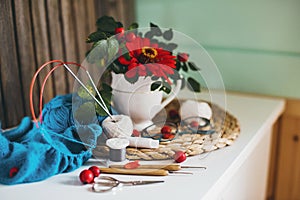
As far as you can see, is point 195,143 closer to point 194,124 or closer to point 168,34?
point 194,124

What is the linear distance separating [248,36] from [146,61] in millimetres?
511

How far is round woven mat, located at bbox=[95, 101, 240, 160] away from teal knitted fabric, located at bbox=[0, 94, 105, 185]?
0.05 metres

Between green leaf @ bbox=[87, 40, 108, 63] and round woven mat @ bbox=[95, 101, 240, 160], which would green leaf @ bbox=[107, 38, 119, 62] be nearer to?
green leaf @ bbox=[87, 40, 108, 63]

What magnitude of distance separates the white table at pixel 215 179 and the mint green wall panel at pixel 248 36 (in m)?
0.13

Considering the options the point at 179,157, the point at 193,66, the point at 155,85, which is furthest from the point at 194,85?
the point at 179,157

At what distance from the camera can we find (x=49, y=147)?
93 cm

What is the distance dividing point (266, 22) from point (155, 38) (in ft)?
1.45

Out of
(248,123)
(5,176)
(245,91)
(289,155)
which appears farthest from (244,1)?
(5,176)

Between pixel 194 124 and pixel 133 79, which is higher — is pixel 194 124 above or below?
below

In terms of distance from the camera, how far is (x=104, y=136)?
97 centimetres

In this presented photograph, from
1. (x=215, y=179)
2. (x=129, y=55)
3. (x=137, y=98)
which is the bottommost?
(x=215, y=179)

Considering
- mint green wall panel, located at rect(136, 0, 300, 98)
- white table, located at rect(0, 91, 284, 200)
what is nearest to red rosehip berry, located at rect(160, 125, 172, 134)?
white table, located at rect(0, 91, 284, 200)

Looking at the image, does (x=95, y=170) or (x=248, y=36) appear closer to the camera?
(x=95, y=170)

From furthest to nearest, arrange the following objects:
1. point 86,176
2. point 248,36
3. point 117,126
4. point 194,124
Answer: point 248,36, point 194,124, point 117,126, point 86,176
